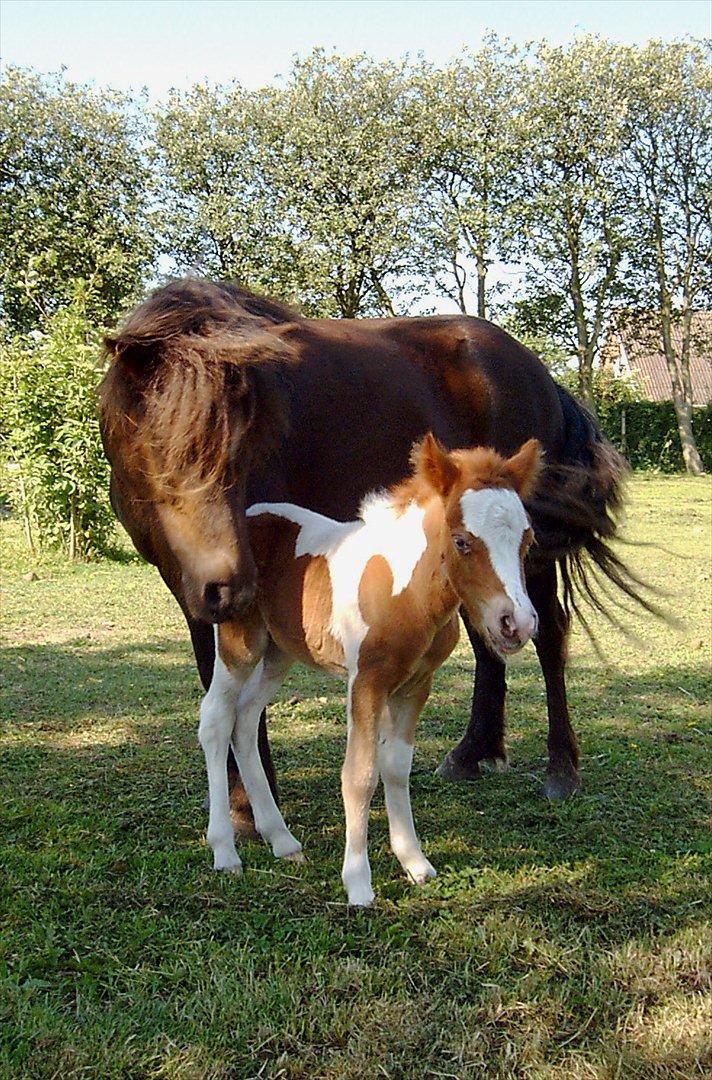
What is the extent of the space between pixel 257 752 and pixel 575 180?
29.7 m

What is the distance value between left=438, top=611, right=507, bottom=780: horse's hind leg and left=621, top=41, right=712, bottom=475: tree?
87.8ft

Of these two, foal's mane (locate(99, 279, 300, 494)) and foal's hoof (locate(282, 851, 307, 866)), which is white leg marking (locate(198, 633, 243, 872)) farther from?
foal's mane (locate(99, 279, 300, 494))

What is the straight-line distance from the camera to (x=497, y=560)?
128 inches

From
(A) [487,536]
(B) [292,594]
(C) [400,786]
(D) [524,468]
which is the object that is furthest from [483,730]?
(A) [487,536]

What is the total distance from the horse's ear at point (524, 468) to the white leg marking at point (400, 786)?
0.98 metres

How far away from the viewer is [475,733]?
5469 mm

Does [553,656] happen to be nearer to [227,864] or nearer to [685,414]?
[227,864]

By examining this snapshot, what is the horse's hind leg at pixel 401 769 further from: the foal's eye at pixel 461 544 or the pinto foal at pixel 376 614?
the foal's eye at pixel 461 544

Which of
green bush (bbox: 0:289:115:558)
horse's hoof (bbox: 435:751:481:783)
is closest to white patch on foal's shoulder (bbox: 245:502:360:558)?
horse's hoof (bbox: 435:751:481:783)

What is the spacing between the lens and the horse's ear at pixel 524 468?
3465mm

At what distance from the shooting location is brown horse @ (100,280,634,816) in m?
3.54

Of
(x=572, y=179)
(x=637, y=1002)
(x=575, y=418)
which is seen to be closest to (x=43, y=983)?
(x=637, y=1002)

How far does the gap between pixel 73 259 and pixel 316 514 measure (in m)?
28.0

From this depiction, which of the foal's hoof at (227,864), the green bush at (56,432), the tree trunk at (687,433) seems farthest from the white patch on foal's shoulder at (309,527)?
the tree trunk at (687,433)
